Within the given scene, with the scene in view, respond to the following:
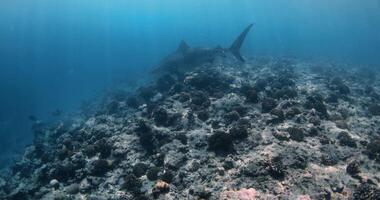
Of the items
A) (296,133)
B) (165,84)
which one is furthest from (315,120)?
(165,84)

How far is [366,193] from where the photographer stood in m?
10.8

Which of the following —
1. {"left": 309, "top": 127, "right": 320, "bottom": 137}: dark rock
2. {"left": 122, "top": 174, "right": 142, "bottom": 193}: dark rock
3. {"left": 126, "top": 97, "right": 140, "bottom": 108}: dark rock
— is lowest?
{"left": 126, "top": 97, "right": 140, "bottom": 108}: dark rock

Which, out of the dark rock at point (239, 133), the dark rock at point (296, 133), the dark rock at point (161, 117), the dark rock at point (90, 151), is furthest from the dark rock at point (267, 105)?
the dark rock at point (90, 151)

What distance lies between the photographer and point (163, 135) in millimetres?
16766

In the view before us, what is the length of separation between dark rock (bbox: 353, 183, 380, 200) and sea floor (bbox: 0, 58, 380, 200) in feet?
0.10

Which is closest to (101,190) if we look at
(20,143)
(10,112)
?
(20,143)

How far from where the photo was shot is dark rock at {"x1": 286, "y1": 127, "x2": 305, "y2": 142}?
1502cm

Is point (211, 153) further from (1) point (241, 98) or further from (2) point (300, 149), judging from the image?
(1) point (241, 98)

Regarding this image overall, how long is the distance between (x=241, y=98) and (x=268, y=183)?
32.4 feet

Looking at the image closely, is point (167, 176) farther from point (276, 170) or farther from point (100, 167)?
point (276, 170)

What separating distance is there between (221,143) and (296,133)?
143 inches

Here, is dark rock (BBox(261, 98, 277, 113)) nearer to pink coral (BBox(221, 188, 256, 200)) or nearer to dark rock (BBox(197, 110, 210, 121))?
dark rock (BBox(197, 110, 210, 121))

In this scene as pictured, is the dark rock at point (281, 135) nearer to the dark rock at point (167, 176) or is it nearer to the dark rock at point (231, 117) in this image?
the dark rock at point (231, 117)

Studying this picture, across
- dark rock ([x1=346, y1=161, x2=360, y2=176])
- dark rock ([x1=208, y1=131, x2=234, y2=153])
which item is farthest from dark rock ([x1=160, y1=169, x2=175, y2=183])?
dark rock ([x1=346, y1=161, x2=360, y2=176])
